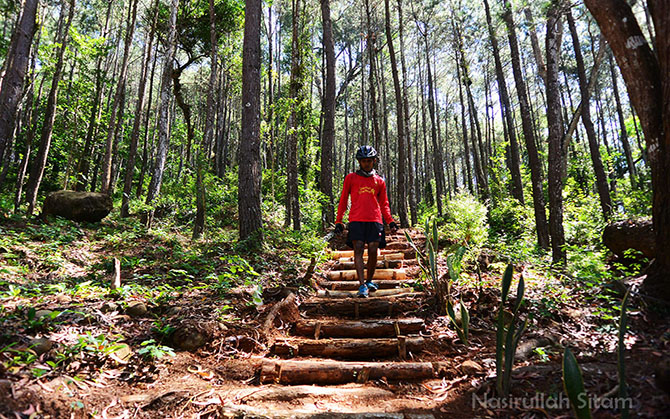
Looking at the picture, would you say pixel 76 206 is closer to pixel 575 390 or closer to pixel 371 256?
pixel 371 256

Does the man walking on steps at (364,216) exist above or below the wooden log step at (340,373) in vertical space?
above

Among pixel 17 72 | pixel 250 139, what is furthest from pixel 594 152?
pixel 17 72

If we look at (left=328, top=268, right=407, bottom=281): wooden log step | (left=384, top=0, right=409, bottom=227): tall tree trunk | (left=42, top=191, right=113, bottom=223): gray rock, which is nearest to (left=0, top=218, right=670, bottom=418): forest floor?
(left=328, top=268, right=407, bottom=281): wooden log step

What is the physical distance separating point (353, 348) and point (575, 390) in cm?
200

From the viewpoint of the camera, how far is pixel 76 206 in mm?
8617

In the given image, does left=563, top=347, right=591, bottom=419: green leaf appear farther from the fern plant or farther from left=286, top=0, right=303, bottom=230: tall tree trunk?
left=286, top=0, right=303, bottom=230: tall tree trunk

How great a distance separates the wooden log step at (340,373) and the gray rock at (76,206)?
869cm

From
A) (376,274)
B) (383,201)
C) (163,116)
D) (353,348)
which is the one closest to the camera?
(353,348)

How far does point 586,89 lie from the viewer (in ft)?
32.3

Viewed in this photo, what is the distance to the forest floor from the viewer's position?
6.48 feet

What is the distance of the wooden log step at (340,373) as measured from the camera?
8.80 ft

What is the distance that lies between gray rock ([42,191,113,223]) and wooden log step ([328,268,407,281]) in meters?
7.32

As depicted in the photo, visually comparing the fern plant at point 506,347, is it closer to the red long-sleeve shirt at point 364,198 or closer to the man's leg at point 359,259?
the man's leg at point 359,259

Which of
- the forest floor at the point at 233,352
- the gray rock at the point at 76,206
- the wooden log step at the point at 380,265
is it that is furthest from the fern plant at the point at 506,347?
the gray rock at the point at 76,206
